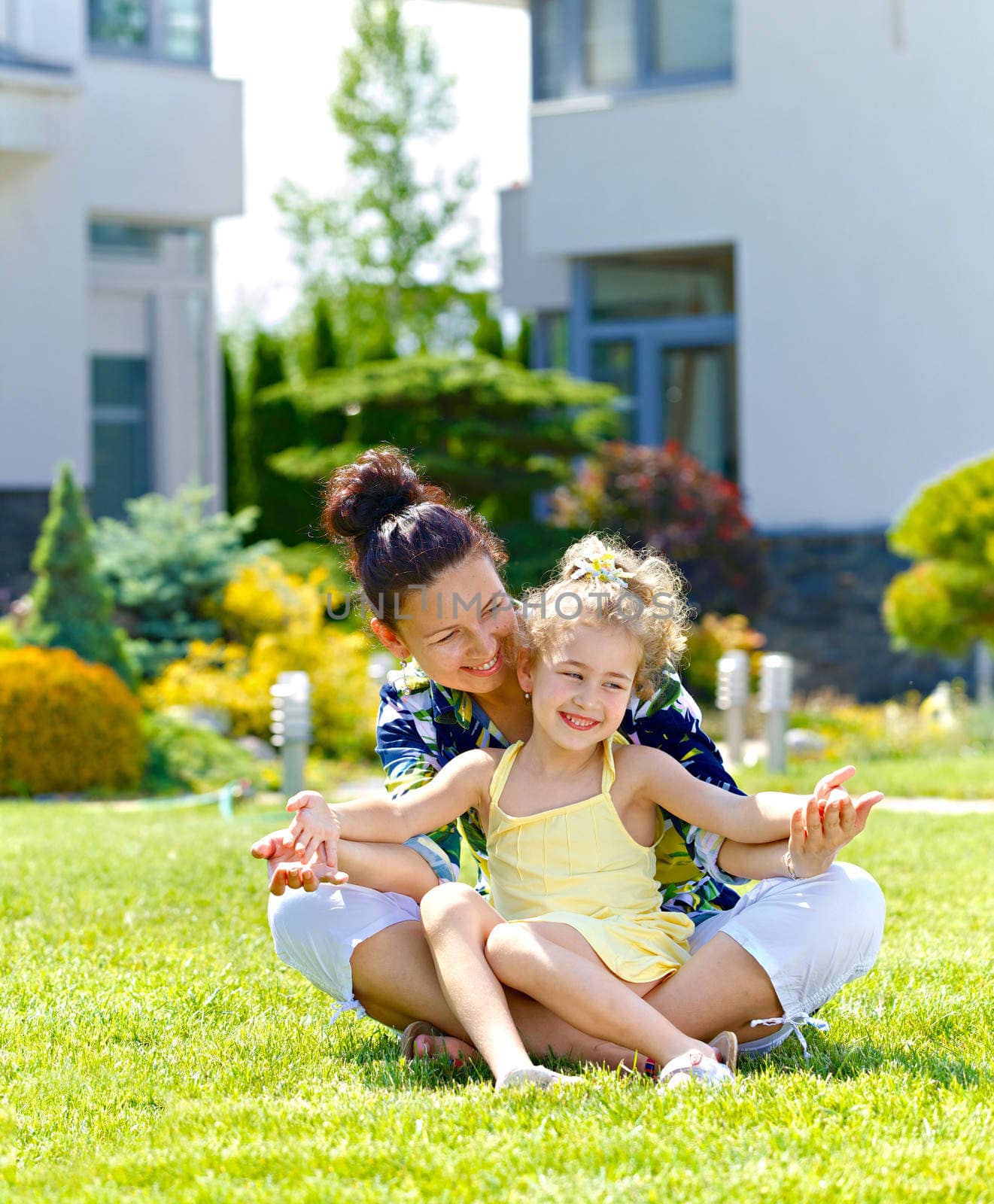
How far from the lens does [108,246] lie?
13242 millimetres

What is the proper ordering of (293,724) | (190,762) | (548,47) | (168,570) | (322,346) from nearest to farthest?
1. (293,724)
2. (190,762)
3. (168,570)
4. (548,47)
5. (322,346)

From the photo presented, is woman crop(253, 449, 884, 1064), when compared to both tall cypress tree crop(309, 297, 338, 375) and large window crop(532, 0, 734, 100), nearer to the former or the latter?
large window crop(532, 0, 734, 100)

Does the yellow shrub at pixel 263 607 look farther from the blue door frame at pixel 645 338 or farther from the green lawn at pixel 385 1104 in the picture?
the green lawn at pixel 385 1104

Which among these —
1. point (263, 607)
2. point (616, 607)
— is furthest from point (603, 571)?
point (263, 607)

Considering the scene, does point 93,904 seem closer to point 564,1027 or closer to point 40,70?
Answer: point 564,1027

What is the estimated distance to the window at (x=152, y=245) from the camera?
13188mm

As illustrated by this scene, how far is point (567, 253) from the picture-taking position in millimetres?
13766

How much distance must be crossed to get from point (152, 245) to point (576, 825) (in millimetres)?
11371

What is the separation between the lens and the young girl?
280cm

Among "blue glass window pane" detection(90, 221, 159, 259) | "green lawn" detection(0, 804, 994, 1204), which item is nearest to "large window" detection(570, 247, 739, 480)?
"blue glass window pane" detection(90, 221, 159, 259)

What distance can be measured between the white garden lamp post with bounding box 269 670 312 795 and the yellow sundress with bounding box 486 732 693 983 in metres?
4.47

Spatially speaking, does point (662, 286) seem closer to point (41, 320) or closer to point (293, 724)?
point (41, 320)

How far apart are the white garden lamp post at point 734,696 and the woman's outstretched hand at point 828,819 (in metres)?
6.18

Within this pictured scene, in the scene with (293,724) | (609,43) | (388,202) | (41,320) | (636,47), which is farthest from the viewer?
(388,202)
